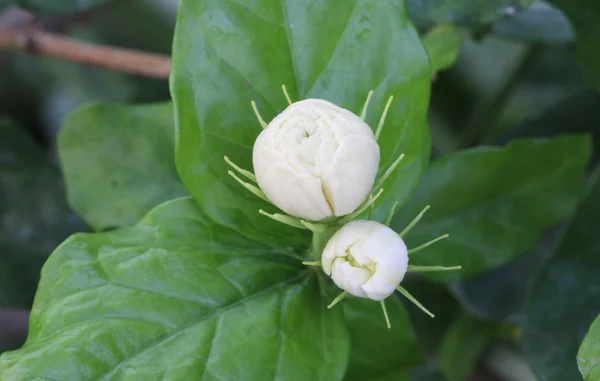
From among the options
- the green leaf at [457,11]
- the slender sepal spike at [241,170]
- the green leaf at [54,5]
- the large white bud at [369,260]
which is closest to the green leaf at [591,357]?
the large white bud at [369,260]

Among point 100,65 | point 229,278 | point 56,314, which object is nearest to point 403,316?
point 229,278

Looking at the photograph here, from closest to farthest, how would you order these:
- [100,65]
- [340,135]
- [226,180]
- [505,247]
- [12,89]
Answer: [340,135]
[226,180]
[505,247]
[100,65]
[12,89]

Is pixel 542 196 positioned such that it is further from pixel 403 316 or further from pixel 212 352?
pixel 212 352

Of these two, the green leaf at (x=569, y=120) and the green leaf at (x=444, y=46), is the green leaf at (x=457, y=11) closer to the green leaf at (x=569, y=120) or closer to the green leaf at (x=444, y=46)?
the green leaf at (x=444, y=46)

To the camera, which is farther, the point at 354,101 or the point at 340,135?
the point at 354,101

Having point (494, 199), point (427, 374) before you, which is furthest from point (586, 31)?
point (427, 374)

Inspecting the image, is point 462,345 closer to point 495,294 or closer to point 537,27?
point 495,294

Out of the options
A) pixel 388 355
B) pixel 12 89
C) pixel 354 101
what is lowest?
pixel 12 89
